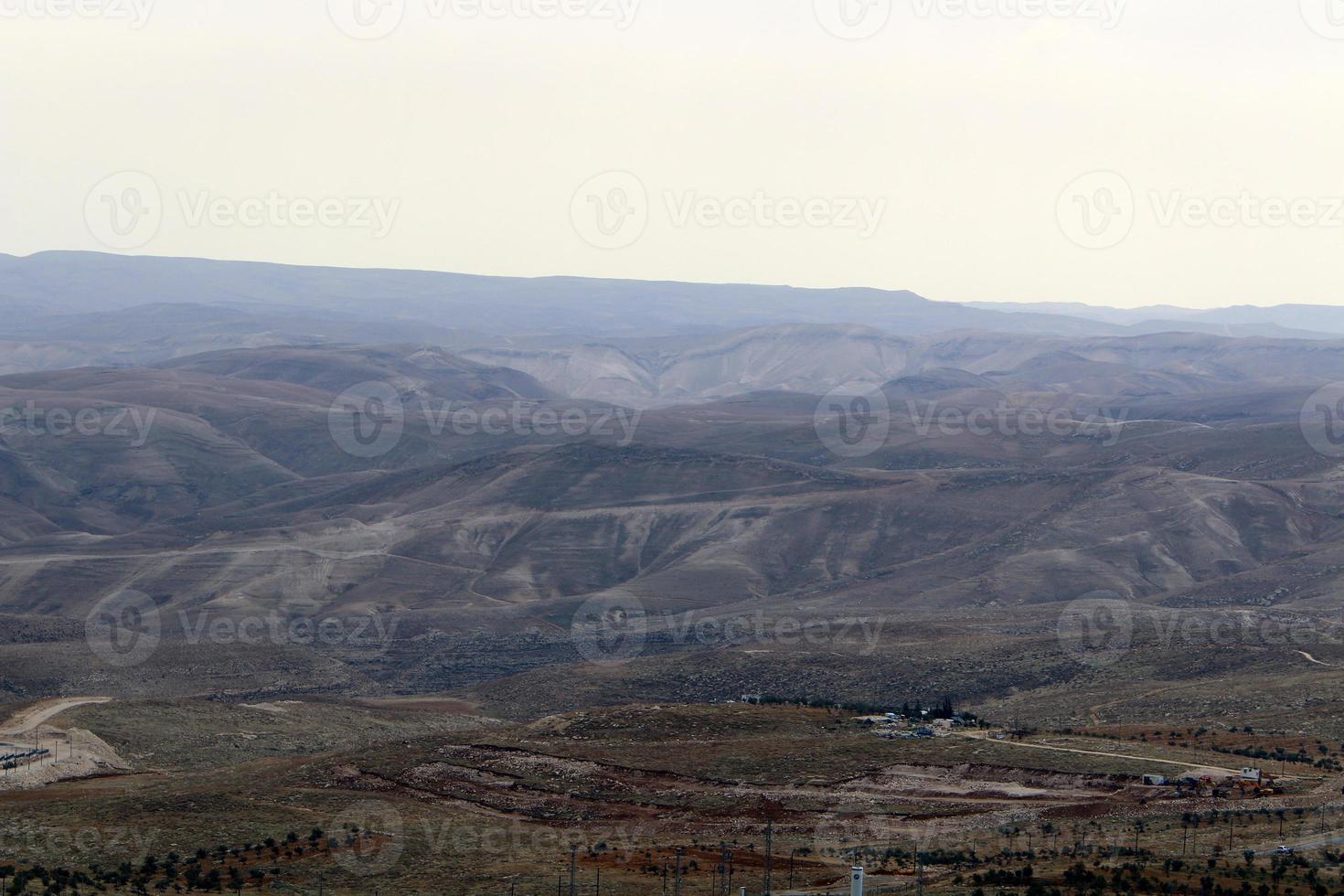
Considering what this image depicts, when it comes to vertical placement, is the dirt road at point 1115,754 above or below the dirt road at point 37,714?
above

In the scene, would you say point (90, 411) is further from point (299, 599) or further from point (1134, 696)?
point (1134, 696)

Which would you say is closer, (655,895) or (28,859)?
(655,895)

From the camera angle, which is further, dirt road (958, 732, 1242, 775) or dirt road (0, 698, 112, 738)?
dirt road (0, 698, 112, 738)

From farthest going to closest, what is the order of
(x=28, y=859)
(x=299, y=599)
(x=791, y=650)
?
1. (x=299, y=599)
2. (x=791, y=650)
3. (x=28, y=859)

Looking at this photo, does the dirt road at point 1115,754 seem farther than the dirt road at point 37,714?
No

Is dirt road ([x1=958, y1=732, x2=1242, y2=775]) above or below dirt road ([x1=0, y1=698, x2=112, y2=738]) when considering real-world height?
above

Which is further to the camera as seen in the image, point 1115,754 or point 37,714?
point 37,714

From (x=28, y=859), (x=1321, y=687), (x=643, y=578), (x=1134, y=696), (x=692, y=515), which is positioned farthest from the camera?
(x=692, y=515)

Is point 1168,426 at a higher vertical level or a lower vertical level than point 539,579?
higher

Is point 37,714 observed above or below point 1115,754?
below

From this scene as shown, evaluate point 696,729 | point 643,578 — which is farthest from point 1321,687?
point 643,578
